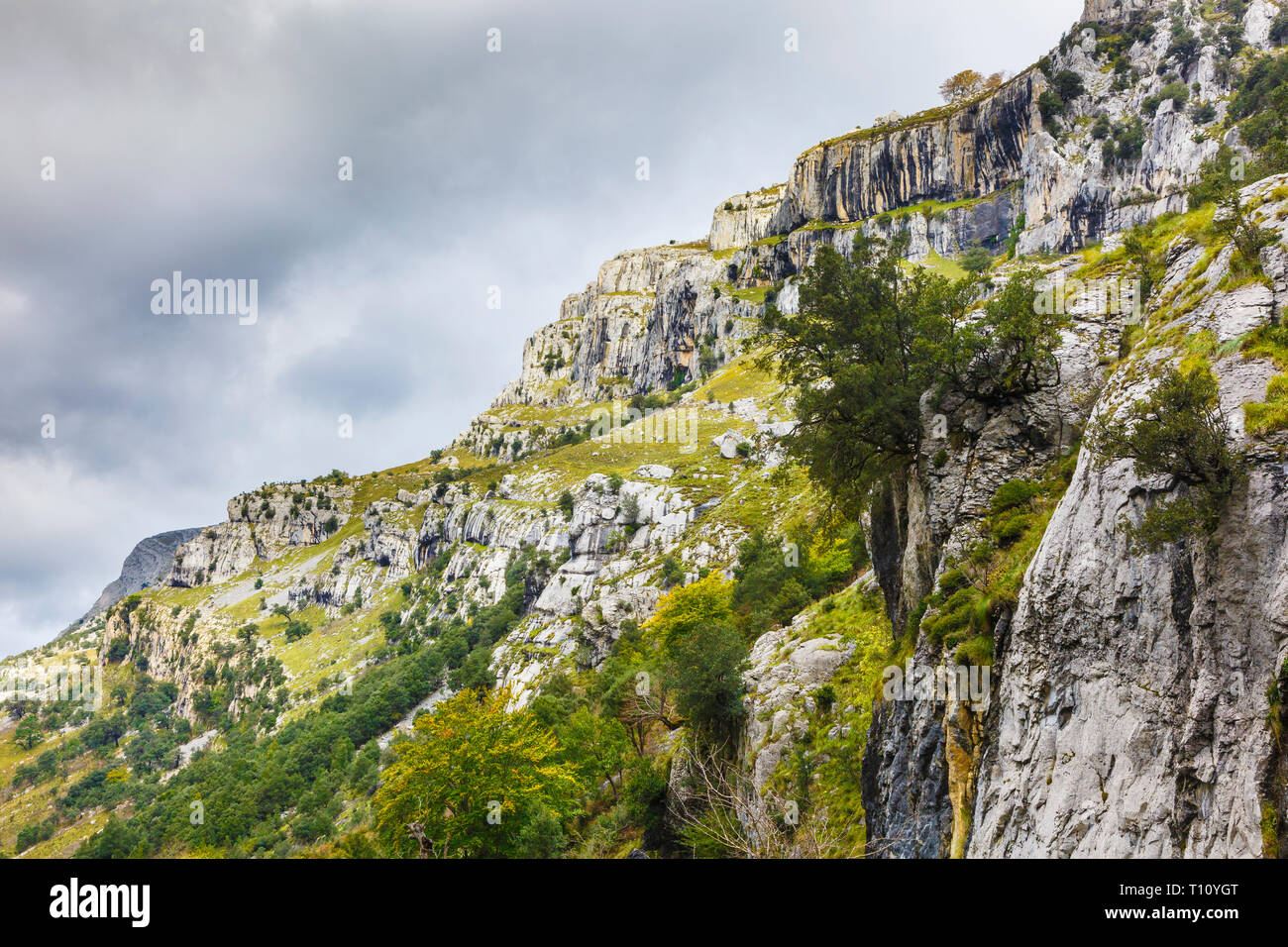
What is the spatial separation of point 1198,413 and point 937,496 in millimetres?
9877

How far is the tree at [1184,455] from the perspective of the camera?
10.1 m

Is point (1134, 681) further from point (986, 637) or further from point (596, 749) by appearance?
point (596, 749)

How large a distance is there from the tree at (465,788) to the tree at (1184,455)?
23577 mm

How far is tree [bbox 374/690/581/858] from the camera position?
957 inches

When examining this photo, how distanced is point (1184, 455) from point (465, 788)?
1002 inches

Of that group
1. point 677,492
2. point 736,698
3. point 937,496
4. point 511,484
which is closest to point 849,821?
point 736,698

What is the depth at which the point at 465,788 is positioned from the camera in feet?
81.6

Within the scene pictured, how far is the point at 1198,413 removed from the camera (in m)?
10.5
